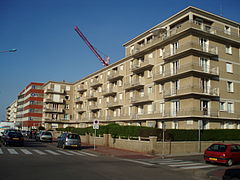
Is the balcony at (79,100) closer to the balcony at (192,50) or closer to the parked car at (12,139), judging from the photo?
the balcony at (192,50)

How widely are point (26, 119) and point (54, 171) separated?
264ft

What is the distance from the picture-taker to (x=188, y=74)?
99.2 feet

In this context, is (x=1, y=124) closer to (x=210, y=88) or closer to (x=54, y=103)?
(x=210, y=88)

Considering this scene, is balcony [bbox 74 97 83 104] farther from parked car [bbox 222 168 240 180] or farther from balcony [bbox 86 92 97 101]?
parked car [bbox 222 168 240 180]

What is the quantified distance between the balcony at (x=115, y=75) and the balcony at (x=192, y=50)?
14168 millimetres

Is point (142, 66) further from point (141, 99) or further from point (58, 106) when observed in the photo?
point (58, 106)

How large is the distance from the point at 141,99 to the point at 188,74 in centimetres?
991

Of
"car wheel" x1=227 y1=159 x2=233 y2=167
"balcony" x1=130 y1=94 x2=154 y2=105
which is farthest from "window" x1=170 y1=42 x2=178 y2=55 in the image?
"car wheel" x1=227 y1=159 x2=233 y2=167

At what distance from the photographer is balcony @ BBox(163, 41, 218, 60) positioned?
29891mm

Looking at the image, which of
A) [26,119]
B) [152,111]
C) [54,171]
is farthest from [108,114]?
[26,119]

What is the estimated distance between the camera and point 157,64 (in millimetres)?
36219

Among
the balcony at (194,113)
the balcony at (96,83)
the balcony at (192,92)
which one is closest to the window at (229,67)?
the balcony at (192,92)

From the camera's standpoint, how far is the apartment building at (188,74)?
30109 mm

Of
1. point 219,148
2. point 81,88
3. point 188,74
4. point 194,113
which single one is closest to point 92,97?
point 81,88
